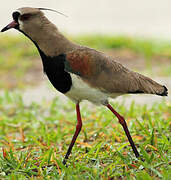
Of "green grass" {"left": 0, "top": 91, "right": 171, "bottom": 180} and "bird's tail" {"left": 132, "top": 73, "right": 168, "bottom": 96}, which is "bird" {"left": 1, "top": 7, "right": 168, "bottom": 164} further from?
"green grass" {"left": 0, "top": 91, "right": 171, "bottom": 180}

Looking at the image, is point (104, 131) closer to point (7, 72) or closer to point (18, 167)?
point (18, 167)

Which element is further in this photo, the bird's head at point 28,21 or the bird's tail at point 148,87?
the bird's tail at point 148,87

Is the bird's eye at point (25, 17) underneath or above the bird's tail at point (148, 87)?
above

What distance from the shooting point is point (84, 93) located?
3189 mm

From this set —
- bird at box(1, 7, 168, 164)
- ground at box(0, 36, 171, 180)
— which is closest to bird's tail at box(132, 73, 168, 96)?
bird at box(1, 7, 168, 164)

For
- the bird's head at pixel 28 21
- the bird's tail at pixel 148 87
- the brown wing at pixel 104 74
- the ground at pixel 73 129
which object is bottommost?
the ground at pixel 73 129

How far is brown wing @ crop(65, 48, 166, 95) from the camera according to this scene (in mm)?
3178

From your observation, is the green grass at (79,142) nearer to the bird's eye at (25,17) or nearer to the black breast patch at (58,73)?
the black breast patch at (58,73)

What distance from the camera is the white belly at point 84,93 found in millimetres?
3143

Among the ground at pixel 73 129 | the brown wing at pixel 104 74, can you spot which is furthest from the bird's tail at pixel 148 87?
the ground at pixel 73 129

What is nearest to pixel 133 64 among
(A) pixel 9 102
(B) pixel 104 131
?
(A) pixel 9 102

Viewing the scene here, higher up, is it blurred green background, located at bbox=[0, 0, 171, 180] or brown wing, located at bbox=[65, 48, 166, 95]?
brown wing, located at bbox=[65, 48, 166, 95]

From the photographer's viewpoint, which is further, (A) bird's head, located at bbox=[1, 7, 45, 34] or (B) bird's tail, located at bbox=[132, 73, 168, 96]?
(B) bird's tail, located at bbox=[132, 73, 168, 96]

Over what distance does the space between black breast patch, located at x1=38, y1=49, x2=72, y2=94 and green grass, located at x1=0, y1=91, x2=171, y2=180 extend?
2.11 ft
